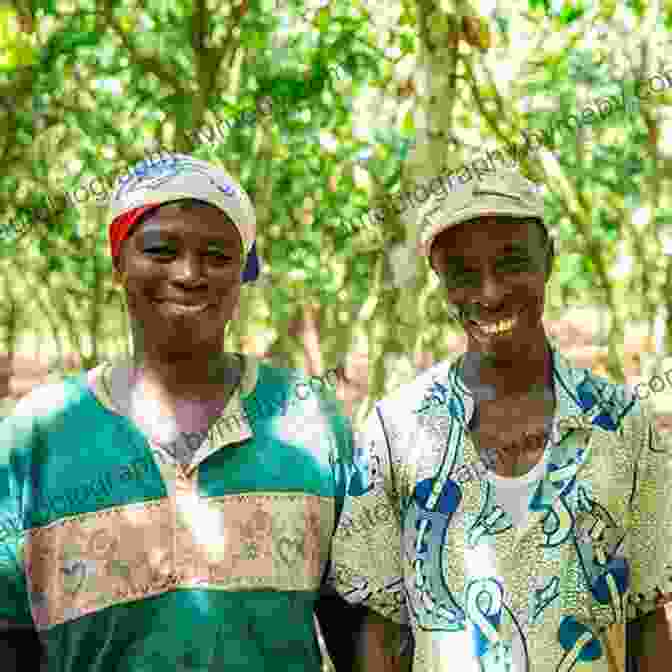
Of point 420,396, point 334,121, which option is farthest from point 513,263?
point 334,121

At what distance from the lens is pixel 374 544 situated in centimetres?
269

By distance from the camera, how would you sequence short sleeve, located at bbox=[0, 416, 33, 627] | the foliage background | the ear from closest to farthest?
short sleeve, located at bbox=[0, 416, 33, 627]
the ear
the foliage background

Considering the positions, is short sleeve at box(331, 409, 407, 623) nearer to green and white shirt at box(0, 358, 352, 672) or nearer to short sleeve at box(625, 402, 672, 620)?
green and white shirt at box(0, 358, 352, 672)

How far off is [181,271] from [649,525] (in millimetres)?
1117

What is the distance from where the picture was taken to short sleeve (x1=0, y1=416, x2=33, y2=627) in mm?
2633

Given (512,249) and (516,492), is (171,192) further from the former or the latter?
(516,492)

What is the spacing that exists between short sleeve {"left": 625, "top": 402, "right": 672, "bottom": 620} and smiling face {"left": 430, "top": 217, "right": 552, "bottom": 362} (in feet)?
1.05

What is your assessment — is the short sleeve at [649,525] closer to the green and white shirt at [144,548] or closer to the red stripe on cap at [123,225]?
the green and white shirt at [144,548]

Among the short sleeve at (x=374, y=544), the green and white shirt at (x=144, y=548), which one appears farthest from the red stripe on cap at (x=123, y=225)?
the short sleeve at (x=374, y=544)

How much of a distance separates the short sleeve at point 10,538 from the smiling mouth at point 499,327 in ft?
3.32

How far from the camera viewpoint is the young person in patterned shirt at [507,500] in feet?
8.34

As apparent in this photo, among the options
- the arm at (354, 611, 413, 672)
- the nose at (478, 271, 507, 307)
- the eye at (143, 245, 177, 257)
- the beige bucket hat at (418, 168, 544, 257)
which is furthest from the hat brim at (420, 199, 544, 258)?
the arm at (354, 611, 413, 672)

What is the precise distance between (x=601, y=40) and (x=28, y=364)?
20.8m

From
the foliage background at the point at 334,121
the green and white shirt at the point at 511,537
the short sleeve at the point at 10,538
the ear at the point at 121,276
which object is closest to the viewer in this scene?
the green and white shirt at the point at 511,537
